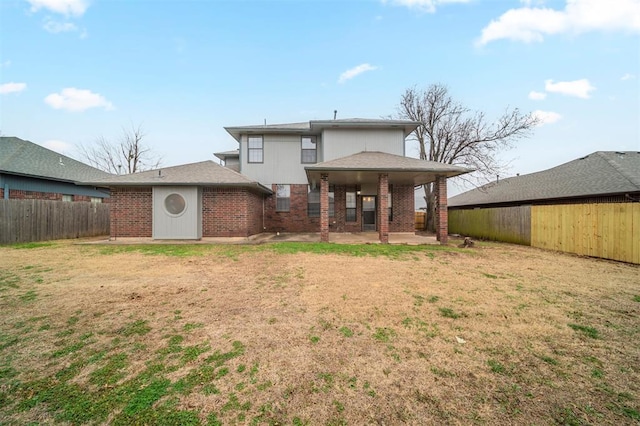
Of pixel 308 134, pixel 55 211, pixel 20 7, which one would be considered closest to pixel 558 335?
pixel 308 134

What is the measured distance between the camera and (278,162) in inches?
623

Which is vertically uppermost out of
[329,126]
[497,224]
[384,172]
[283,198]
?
[329,126]

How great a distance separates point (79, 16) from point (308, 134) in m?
12.3

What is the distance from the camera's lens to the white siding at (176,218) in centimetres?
1172

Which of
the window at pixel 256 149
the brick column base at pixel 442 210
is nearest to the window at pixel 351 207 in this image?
the brick column base at pixel 442 210

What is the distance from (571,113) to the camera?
1675 centimetres

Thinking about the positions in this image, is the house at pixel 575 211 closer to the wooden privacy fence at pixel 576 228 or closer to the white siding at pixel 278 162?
the wooden privacy fence at pixel 576 228

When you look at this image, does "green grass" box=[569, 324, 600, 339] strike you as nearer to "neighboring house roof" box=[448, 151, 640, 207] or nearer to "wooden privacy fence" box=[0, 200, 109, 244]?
"neighboring house roof" box=[448, 151, 640, 207]

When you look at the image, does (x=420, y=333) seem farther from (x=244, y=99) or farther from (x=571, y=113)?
(x=244, y=99)

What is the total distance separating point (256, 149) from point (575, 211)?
1537cm

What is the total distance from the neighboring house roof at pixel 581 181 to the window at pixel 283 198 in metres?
14.7

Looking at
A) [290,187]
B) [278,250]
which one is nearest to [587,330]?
[278,250]

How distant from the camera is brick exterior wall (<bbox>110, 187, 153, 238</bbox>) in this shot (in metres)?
12.1

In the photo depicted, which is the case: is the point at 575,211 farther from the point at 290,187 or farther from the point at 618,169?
the point at 290,187
